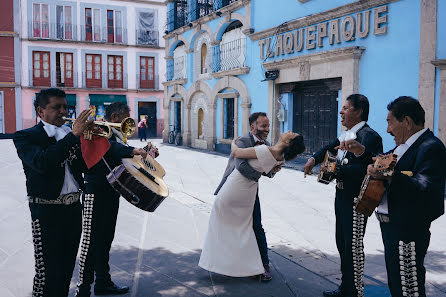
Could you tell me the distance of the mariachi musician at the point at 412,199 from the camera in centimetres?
255

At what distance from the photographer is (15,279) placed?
13.7ft

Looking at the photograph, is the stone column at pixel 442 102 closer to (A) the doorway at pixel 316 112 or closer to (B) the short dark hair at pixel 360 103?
(A) the doorway at pixel 316 112

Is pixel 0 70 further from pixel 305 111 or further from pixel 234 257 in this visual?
pixel 234 257

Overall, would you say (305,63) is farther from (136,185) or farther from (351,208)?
(136,185)

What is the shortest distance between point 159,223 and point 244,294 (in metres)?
2.80

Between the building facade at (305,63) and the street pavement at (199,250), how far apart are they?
11.4 ft

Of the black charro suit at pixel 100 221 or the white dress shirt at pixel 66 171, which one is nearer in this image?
the white dress shirt at pixel 66 171

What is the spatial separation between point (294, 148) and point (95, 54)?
30.1 metres

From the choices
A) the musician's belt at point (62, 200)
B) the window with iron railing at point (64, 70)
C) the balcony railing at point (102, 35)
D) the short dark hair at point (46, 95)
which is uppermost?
the balcony railing at point (102, 35)

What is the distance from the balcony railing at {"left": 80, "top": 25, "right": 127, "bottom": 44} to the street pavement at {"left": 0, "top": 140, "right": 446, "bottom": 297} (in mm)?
24076

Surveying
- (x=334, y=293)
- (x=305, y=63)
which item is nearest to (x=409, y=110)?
(x=334, y=293)

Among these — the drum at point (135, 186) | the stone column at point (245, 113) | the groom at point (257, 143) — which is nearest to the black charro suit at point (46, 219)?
the drum at point (135, 186)

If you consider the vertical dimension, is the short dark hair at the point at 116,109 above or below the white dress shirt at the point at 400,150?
above

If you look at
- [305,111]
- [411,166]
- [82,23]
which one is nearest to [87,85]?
[82,23]
